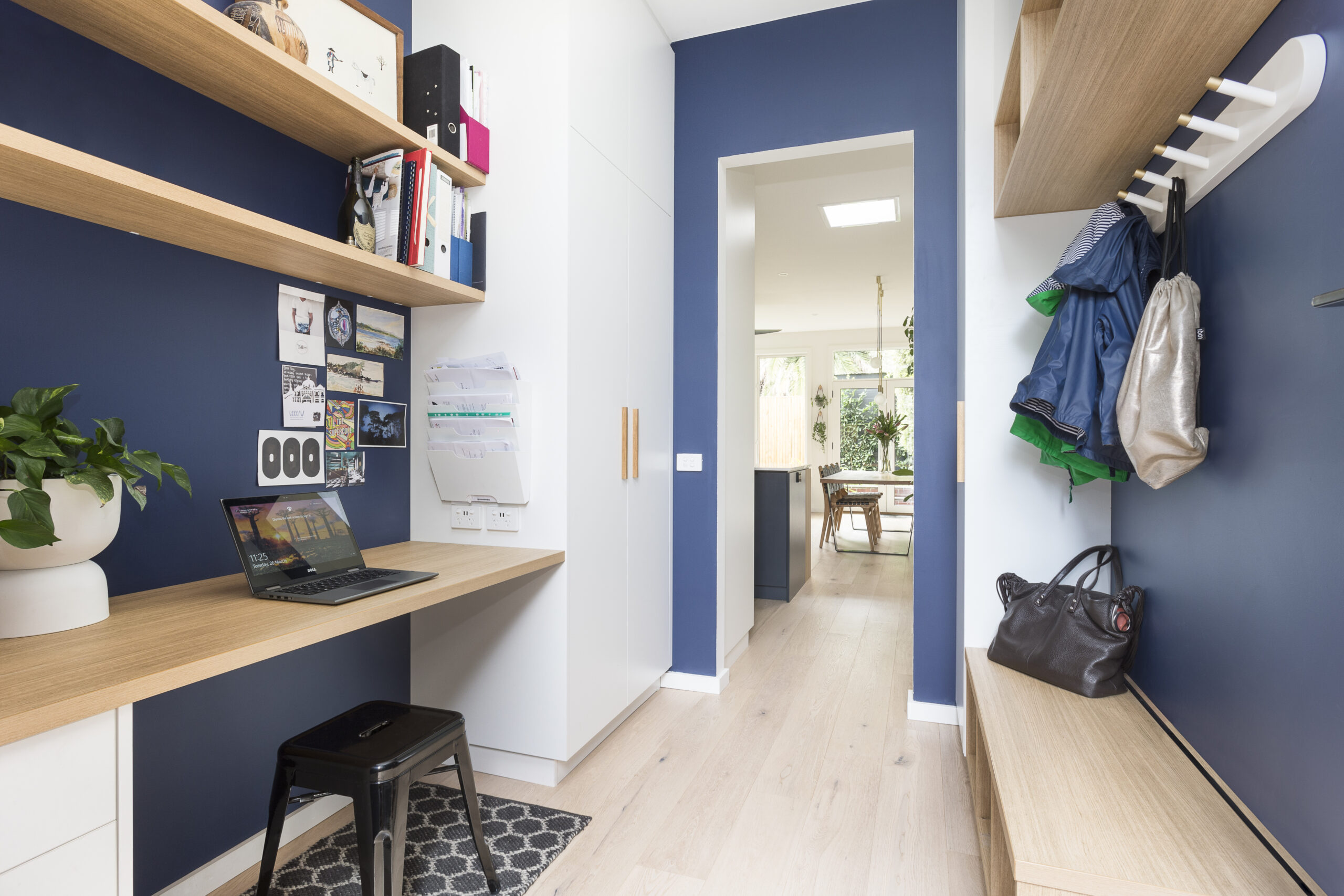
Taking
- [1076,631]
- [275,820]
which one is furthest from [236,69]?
[1076,631]

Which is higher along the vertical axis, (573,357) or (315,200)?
(315,200)

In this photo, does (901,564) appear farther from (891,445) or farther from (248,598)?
(248,598)

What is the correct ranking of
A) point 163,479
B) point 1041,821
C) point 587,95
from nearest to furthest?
point 1041,821
point 163,479
point 587,95

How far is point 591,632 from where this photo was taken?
7.58 feet

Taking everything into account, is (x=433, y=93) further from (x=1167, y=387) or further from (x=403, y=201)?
(x=1167, y=387)

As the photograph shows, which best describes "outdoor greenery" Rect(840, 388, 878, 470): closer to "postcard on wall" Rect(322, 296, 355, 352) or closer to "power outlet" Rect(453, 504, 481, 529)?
"power outlet" Rect(453, 504, 481, 529)

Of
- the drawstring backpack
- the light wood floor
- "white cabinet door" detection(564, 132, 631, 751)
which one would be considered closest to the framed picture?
"white cabinet door" detection(564, 132, 631, 751)

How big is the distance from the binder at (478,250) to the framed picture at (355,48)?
351 mm

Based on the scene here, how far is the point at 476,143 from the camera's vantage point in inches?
84.0

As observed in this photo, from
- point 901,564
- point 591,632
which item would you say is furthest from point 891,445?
point 591,632

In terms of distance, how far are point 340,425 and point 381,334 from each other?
328 millimetres

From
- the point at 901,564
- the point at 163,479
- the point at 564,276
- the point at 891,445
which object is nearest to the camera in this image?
the point at 163,479

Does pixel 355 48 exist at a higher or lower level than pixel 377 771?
higher

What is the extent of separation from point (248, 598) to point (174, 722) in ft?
1.23
